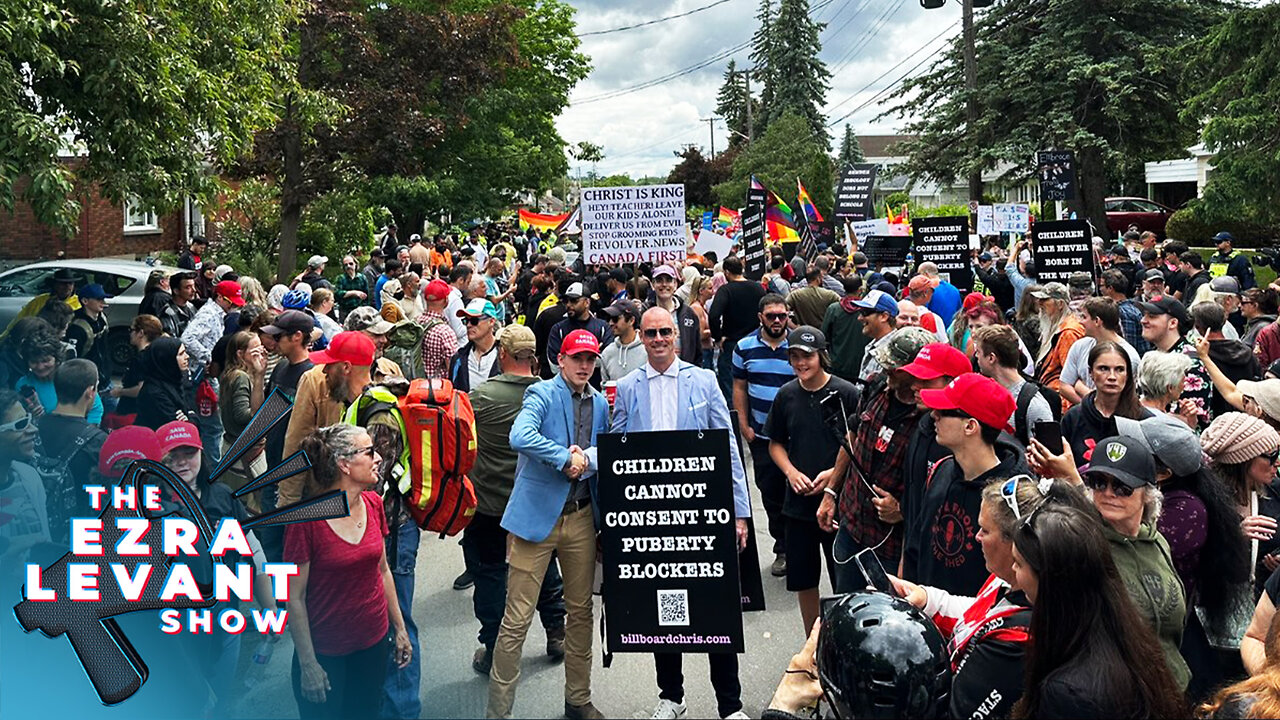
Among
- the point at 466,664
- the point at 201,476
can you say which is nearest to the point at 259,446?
the point at 201,476

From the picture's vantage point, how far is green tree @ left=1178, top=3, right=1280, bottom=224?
68.9 feet

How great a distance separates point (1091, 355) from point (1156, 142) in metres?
32.7

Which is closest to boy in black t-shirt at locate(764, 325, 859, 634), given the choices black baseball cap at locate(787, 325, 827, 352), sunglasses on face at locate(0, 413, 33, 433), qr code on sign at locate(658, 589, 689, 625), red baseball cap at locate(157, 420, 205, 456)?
black baseball cap at locate(787, 325, 827, 352)

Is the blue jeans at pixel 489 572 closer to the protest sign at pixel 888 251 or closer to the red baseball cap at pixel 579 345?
the red baseball cap at pixel 579 345

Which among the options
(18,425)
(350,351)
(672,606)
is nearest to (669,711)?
(672,606)

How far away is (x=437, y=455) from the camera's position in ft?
19.2

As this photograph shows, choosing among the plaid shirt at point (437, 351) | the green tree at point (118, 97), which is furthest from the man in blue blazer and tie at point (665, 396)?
the green tree at point (118, 97)

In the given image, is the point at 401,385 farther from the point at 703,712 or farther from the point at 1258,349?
the point at 1258,349

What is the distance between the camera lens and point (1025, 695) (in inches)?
116

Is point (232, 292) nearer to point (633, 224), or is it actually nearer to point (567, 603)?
point (633, 224)

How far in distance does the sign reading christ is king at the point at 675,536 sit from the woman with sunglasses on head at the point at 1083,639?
2.48m

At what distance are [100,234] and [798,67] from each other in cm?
5567

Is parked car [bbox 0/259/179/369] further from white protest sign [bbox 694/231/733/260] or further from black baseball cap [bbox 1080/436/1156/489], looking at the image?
black baseball cap [bbox 1080/436/1156/489]

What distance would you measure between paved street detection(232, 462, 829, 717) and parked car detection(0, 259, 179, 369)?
816cm
